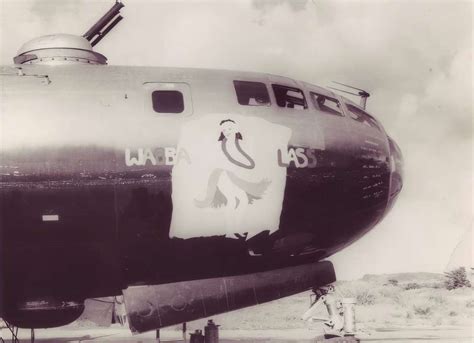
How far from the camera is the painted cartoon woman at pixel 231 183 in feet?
26.4

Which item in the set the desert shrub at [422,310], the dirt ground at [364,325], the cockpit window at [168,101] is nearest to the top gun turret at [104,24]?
the cockpit window at [168,101]

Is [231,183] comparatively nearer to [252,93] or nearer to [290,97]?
[252,93]

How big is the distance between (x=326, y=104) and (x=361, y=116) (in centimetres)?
78

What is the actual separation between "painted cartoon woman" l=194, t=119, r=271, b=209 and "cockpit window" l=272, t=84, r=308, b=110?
1067mm

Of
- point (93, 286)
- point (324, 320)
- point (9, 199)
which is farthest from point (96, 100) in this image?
point (324, 320)

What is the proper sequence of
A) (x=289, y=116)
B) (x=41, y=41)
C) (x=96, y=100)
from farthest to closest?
(x=41, y=41)
(x=289, y=116)
(x=96, y=100)

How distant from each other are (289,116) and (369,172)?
149cm

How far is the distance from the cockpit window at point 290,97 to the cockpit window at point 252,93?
192 mm

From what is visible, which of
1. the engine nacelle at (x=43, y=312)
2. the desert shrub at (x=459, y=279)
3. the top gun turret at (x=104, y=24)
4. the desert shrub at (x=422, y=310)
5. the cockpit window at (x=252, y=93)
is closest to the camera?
the engine nacelle at (x=43, y=312)

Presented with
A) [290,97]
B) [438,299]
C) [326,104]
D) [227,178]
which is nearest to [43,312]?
[227,178]

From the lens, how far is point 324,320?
9523 mm

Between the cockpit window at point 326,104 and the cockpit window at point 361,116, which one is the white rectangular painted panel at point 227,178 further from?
the cockpit window at point 361,116

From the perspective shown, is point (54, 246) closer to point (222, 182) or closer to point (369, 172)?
point (222, 182)

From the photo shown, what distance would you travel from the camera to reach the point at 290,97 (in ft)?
30.0
